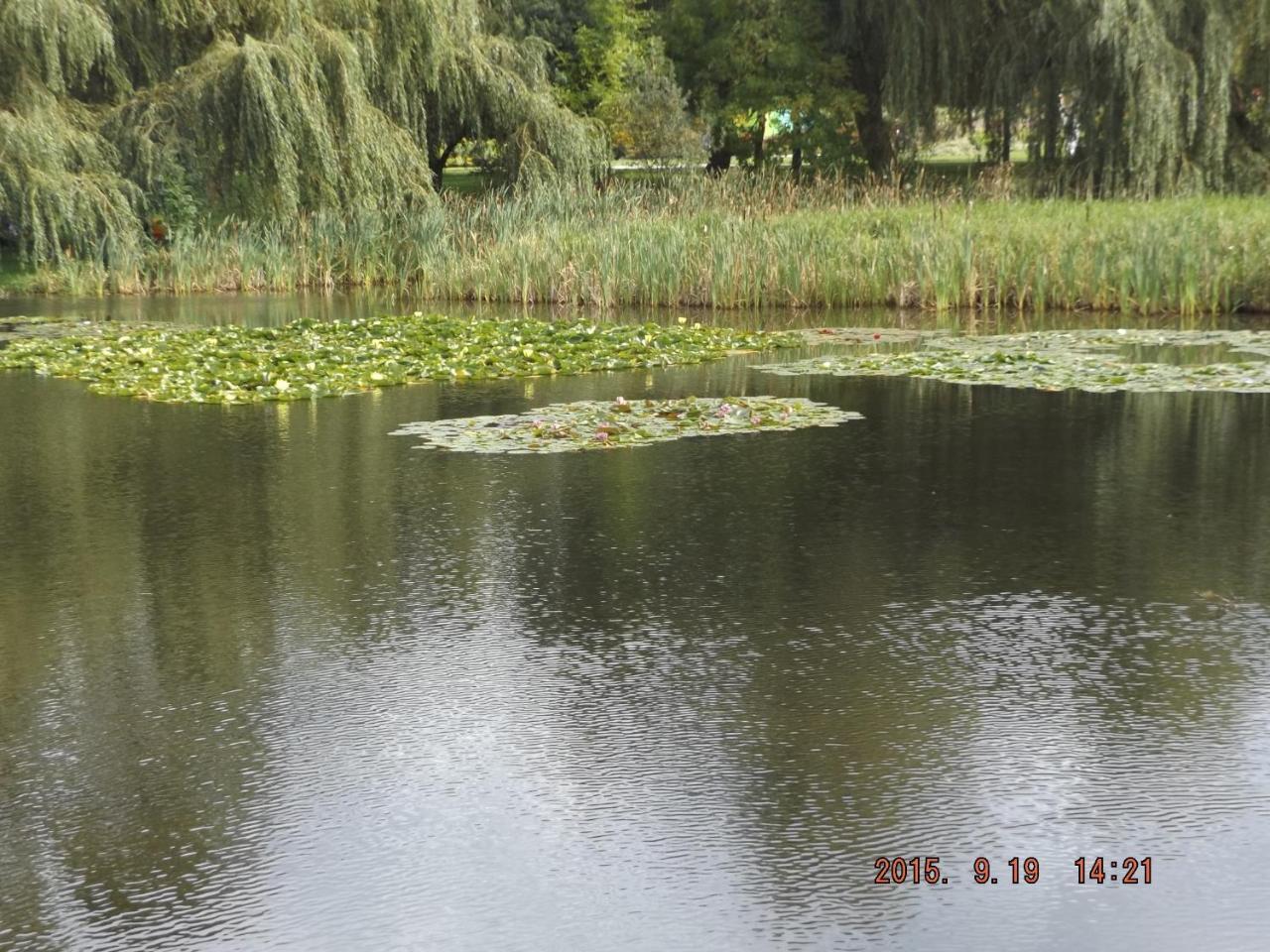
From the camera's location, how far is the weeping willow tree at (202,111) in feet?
65.3

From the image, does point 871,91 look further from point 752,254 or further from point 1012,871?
point 1012,871

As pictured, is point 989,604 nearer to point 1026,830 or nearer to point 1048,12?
point 1026,830

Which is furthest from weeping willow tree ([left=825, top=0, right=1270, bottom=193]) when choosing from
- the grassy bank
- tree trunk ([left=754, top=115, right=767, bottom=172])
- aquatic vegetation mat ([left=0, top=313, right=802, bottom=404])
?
aquatic vegetation mat ([left=0, top=313, right=802, bottom=404])

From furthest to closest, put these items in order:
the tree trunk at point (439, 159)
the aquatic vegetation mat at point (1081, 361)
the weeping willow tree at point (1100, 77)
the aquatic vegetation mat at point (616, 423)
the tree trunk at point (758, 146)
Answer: the tree trunk at point (758, 146), the tree trunk at point (439, 159), the weeping willow tree at point (1100, 77), the aquatic vegetation mat at point (1081, 361), the aquatic vegetation mat at point (616, 423)

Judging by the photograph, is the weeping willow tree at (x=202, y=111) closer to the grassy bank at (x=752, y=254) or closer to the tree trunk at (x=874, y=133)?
the grassy bank at (x=752, y=254)

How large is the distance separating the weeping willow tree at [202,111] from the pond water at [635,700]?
1248 centimetres

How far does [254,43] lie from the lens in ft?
67.6

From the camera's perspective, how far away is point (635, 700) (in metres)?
4.87

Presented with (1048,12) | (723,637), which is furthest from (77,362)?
(1048,12)

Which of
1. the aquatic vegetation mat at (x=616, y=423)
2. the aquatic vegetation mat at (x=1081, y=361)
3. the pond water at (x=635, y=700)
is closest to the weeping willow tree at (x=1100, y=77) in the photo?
→ the aquatic vegetation mat at (x=1081, y=361)

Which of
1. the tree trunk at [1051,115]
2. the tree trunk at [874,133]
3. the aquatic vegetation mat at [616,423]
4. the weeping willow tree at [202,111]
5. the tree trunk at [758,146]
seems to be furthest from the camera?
the tree trunk at [758,146]

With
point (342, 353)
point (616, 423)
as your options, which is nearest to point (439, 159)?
point (342, 353)

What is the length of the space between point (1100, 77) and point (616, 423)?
16.4 m

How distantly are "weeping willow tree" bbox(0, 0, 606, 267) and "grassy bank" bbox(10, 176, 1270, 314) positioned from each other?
57 cm
